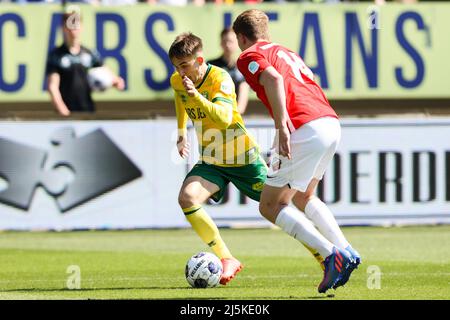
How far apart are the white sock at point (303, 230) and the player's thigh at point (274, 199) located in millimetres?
63

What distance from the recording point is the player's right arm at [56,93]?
56.4 feet

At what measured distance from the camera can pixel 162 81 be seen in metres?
18.4

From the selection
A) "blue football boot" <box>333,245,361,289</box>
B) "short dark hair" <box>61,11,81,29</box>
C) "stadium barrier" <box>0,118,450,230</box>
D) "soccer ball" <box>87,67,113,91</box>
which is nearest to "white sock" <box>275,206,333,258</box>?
"blue football boot" <box>333,245,361,289</box>

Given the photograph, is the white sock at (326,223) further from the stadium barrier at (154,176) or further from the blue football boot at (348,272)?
the stadium barrier at (154,176)

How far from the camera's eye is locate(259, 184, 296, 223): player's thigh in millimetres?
10016

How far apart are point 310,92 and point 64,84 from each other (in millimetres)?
7909

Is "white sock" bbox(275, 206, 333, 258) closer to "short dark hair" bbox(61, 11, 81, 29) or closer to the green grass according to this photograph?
the green grass

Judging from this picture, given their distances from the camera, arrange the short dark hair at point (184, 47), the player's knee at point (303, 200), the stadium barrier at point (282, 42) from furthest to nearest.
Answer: the stadium barrier at point (282, 42), the short dark hair at point (184, 47), the player's knee at point (303, 200)

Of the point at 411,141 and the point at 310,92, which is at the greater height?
the point at 310,92

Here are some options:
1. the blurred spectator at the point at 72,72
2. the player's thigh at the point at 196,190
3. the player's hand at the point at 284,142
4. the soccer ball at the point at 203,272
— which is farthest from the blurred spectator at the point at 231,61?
the player's hand at the point at 284,142

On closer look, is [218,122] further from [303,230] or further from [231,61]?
[231,61]
